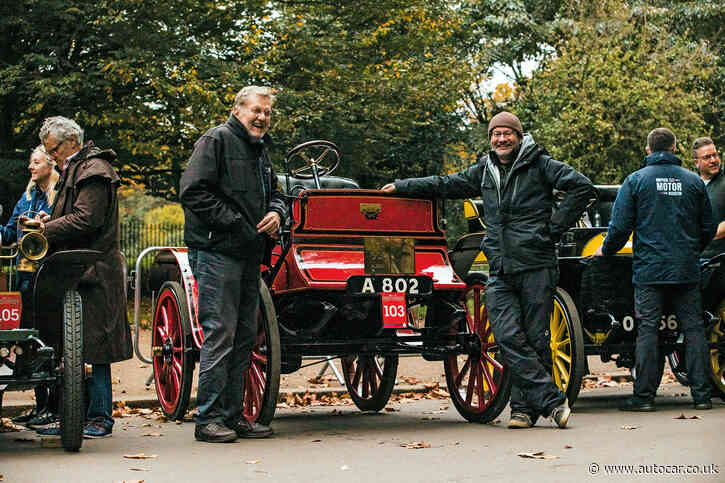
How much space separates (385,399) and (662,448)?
10.5ft

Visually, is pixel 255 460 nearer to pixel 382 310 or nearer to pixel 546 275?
pixel 382 310

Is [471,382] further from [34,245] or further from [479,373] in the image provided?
[34,245]

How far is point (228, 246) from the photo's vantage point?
741 centimetres

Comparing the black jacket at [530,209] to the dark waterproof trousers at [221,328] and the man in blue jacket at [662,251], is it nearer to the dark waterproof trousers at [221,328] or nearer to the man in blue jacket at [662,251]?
the man in blue jacket at [662,251]

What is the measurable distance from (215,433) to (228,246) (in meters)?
1.22

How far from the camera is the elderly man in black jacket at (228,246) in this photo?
738 cm

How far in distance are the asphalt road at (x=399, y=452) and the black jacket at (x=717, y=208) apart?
1.57 meters

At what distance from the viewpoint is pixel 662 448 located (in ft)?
22.1

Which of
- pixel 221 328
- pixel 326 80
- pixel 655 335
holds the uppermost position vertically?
pixel 326 80

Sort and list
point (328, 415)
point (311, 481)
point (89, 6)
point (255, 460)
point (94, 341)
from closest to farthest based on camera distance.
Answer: point (311, 481) → point (255, 460) → point (94, 341) → point (328, 415) → point (89, 6)

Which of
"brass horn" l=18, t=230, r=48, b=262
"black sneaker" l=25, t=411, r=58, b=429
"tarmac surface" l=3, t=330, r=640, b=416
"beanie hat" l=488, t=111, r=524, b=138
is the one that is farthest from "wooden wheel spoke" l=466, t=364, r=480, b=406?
"brass horn" l=18, t=230, r=48, b=262

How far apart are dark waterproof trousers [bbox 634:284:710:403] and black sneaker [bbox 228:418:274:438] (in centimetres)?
321

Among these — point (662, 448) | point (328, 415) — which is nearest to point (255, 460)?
point (662, 448)

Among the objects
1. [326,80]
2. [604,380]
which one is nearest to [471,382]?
[604,380]
